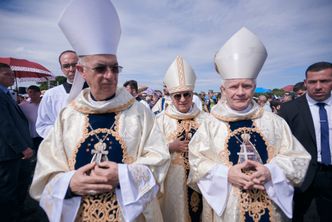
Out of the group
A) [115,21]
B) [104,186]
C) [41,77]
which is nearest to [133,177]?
[104,186]

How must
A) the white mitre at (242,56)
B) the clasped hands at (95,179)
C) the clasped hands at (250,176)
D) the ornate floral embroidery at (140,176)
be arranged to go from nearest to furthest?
the clasped hands at (95,179) < the ornate floral embroidery at (140,176) < the clasped hands at (250,176) < the white mitre at (242,56)

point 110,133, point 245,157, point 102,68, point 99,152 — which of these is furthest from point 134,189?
point 245,157

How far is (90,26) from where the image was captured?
2086 mm

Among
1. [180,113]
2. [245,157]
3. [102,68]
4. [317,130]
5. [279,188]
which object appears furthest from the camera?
[180,113]

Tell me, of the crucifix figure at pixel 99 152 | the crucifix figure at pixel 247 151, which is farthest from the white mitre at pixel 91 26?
the crucifix figure at pixel 247 151

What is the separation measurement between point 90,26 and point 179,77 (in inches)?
72.6

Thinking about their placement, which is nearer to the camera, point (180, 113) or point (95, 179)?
point (95, 179)

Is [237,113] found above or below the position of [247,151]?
above

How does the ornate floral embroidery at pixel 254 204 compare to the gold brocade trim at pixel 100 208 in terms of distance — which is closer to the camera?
the gold brocade trim at pixel 100 208

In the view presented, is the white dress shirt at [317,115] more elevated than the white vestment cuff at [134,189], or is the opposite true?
the white dress shirt at [317,115]

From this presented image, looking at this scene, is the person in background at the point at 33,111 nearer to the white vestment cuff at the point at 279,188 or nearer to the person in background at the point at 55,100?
the person in background at the point at 55,100

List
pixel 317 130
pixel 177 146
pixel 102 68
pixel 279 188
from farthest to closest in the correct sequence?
pixel 317 130
pixel 177 146
pixel 279 188
pixel 102 68

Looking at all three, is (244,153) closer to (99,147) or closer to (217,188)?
(217,188)

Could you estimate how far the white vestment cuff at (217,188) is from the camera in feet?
7.48
